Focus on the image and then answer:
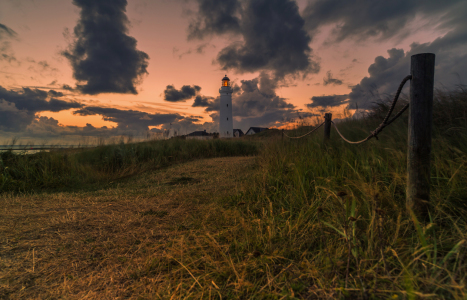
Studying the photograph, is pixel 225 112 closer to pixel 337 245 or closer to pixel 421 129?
pixel 421 129

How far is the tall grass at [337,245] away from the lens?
1475mm

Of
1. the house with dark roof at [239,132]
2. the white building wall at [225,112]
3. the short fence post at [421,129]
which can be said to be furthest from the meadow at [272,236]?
the house with dark roof at [239,132]

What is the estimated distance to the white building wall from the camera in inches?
1446

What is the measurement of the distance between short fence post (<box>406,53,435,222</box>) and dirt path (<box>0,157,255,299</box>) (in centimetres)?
252

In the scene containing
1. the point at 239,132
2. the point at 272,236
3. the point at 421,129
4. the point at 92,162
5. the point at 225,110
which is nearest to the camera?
the point at 272,236

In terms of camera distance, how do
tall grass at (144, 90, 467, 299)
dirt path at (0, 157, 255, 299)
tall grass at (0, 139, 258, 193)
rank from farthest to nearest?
tall grass at (0, 139, 258, 193) → dirt path at (0, 157, 255, 299) → tall grass at (144, 90, 467, 299)

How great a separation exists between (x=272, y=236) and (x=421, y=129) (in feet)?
5.79

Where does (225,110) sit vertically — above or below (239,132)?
above

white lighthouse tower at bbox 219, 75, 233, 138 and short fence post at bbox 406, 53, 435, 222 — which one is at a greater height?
white lighthouse tower at bbox 219, 75, 233, 138

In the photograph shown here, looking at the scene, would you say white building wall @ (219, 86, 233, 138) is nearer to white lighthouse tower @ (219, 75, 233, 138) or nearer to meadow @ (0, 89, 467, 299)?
white lighthouse tower @ (219, 75, 233, 138)

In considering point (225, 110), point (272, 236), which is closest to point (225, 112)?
point (225, 110)

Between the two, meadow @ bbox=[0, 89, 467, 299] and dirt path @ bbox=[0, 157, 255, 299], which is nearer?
meadow @ bbox=[0, 89, 467, 299]

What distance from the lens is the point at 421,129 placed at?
2297mm

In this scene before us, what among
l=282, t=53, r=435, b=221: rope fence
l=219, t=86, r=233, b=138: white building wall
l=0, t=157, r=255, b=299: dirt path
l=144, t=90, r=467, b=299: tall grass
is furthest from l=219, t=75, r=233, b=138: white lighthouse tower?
l=282, t=53, r=435, b=221: rope fence
